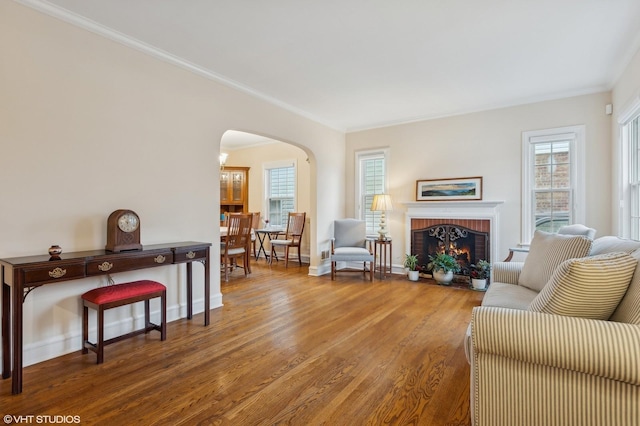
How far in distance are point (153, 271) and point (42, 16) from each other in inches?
86.5

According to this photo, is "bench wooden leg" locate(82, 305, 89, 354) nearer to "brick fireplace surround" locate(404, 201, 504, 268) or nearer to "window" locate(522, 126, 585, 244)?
"brick fireplace surround" locate(404, 201, 504, 268)

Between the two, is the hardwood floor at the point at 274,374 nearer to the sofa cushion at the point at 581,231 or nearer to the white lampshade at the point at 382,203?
the sofa cushion at the point at 581,231

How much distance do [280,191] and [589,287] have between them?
6.26 metres

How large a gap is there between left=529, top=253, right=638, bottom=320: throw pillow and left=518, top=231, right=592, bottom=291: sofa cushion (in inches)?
33.3

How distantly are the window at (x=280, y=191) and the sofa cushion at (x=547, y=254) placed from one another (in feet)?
16.2

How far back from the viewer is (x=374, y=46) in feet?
9.89

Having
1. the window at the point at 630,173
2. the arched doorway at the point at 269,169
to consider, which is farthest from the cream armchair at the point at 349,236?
the window at the point at 630,173

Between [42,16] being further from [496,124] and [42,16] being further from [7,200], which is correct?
[496,124]

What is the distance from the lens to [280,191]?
723 centimetres

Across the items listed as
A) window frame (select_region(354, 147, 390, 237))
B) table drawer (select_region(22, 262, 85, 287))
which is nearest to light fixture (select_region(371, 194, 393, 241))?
window frame (select_region(354, 147, 390, 237))

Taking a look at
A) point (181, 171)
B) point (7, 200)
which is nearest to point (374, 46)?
point (181, 171)

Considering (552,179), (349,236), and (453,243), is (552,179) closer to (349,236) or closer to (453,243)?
(453,243)

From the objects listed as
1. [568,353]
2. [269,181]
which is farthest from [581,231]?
[269,181]

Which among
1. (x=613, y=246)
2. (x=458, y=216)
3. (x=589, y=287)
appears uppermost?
(x=458, y=216)
